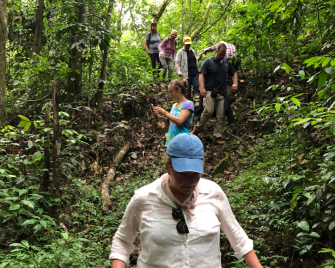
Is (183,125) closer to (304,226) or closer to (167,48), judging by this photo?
(304,226)

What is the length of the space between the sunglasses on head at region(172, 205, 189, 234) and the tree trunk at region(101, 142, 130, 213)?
3764 millimetres

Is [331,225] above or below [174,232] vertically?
below

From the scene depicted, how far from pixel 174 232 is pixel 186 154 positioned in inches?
19.3

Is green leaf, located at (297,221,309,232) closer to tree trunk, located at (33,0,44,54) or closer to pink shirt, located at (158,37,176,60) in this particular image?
pink shirt, located at (158,37,176,60)

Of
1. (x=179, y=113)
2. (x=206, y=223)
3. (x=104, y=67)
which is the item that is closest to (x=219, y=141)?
(x=179, y=113)

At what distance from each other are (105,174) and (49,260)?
350 cm

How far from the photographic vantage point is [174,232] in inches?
72.0

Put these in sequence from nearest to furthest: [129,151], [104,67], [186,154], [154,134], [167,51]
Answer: [186,154] → [129,151] → [104,67] → [154,134] → [167,51]

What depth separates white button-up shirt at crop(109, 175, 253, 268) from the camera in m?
1.82

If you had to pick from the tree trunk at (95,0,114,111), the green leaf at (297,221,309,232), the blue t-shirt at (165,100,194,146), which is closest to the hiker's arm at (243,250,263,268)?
the green leaf at (297,221,309,232)

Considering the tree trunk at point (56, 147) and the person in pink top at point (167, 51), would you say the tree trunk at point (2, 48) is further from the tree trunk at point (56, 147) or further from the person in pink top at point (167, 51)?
the person in pink top at point (167, 51)

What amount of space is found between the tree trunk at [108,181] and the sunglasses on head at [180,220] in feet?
12.3

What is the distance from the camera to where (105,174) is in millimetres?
6977

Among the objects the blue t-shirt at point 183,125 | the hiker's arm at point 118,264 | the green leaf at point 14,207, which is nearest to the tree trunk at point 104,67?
the blue t-shirt at point 183,125
